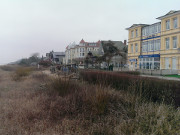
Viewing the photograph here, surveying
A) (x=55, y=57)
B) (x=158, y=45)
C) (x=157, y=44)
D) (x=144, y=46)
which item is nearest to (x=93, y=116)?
(x=158, y=45)

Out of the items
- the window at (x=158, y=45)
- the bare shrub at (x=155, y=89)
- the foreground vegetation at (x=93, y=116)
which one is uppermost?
the window at (x=158, y=45)

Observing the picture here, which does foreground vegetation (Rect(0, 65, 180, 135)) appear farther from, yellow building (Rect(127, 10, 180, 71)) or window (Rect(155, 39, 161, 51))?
window (Rect(155, 39, 161, 51))

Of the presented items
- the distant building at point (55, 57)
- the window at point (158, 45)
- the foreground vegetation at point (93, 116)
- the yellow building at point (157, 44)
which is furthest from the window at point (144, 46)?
the distant building at point (55, 57)

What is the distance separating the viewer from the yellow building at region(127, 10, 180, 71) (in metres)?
24.3

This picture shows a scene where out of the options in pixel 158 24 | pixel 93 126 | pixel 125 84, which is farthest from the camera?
pixel 158 24

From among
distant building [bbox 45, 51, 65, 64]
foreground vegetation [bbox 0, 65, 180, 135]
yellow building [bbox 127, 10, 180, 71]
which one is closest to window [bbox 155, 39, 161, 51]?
yellow building [bbox 127, 10, 180, 71]

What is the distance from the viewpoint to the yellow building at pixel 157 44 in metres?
24.3

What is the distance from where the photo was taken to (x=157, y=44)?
92.4 ft

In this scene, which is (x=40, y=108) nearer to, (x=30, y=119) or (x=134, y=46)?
(x=30, y=119)

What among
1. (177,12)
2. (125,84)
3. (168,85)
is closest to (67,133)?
(168,85)

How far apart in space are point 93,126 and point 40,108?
2.48m

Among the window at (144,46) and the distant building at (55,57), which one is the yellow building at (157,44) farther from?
the distant building at (55,57)

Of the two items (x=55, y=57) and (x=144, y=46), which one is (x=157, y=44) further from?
(x=55, y=57)

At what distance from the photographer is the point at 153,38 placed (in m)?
29.1
